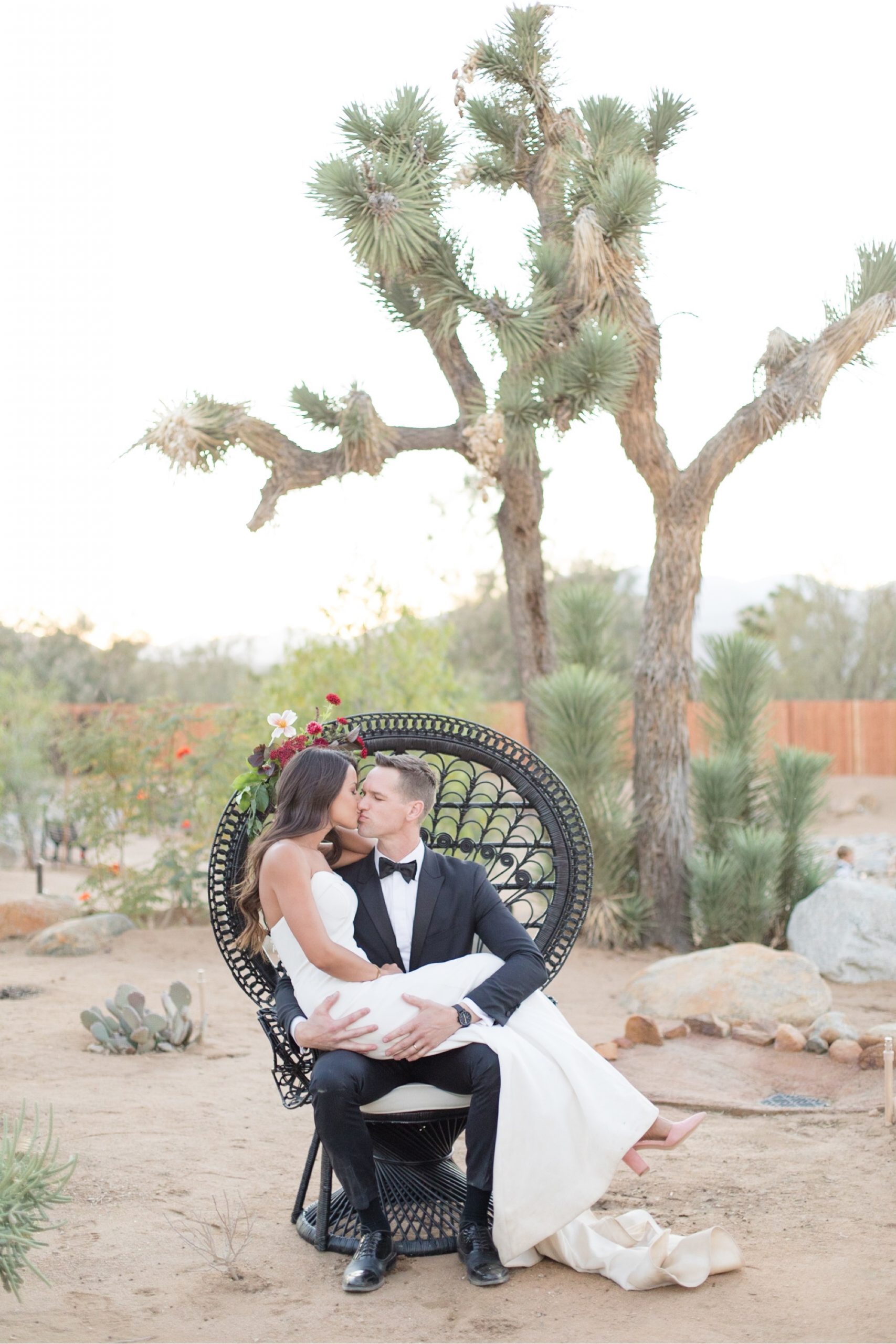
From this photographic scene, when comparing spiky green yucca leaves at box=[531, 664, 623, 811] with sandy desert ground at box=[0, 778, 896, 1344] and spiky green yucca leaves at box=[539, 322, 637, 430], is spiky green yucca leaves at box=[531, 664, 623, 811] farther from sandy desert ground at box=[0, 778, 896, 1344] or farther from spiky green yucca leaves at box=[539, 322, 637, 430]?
sandy desert ground at box=[0, 778, 896, 1344]

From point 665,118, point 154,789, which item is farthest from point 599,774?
point 665,118

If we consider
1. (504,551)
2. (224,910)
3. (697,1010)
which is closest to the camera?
(224,910)

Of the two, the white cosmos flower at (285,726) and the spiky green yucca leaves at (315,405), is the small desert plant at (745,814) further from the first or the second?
the white cosmos flower at (285,726)

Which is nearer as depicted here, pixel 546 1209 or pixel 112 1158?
pixel 546 1209

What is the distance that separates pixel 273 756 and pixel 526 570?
5283 mm

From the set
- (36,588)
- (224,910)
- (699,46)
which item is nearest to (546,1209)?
(224,910)

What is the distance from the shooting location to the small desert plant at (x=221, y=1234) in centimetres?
273

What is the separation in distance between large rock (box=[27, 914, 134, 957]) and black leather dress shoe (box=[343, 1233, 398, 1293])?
16.5 feet

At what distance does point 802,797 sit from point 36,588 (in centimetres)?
1981

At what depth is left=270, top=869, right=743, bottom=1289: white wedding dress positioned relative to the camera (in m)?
2.64

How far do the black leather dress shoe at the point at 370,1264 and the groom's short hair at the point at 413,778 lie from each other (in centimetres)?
105

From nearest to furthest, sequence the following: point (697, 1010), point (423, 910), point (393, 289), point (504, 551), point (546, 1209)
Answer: point (546, 1209), point (423, 910), point (697, 1010), point (393, 289), point (504, 551)

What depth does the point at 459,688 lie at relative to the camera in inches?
402

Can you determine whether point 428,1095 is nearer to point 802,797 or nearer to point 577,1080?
point 577,1080
